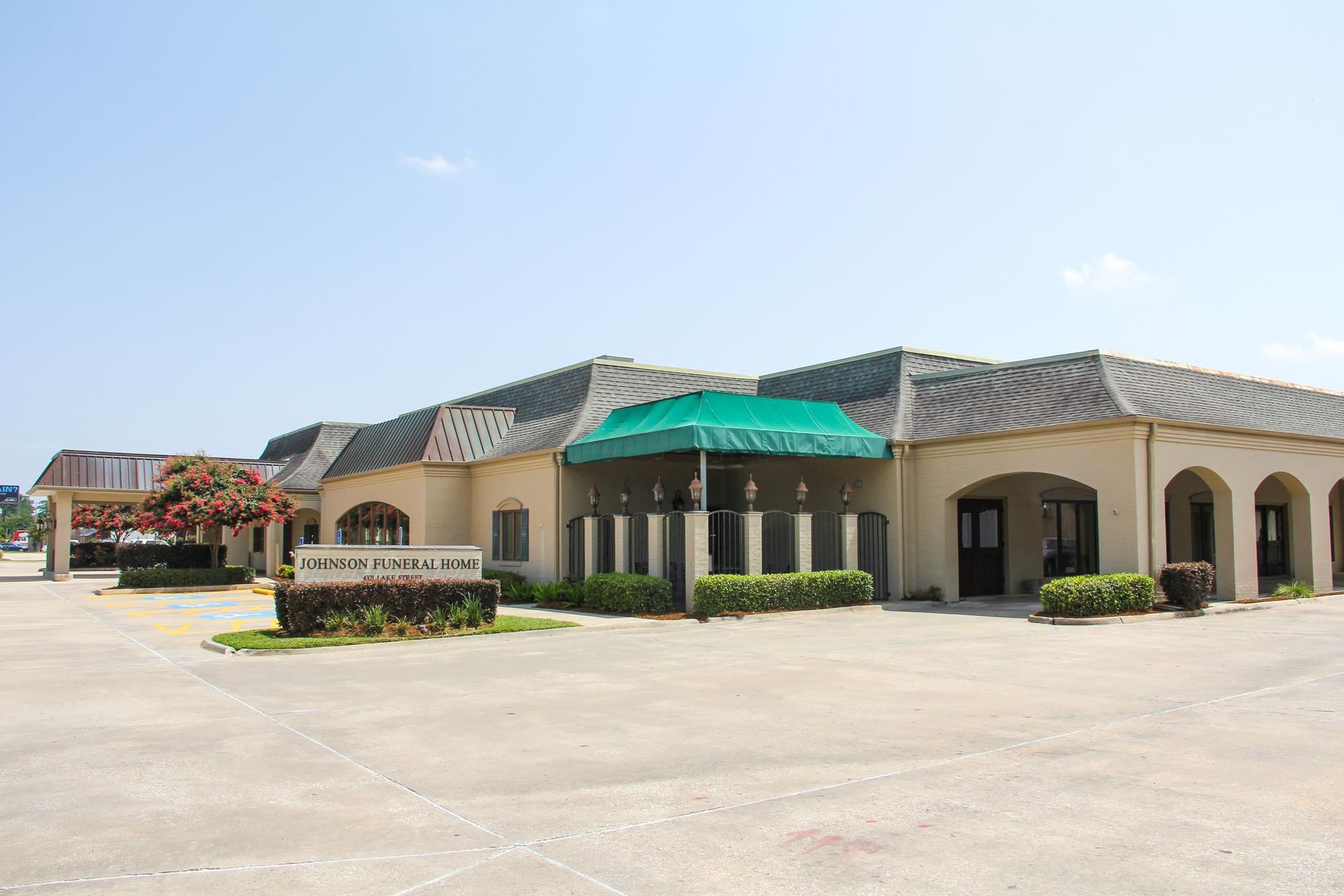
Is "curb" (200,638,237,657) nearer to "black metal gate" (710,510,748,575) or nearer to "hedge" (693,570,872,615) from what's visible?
"hedge" (693,570,872,615)

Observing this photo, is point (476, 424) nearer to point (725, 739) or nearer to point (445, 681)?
point (445, 681)

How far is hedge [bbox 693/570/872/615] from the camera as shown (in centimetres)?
2044

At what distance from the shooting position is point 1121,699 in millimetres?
10680

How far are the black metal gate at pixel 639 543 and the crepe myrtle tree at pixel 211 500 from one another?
698 inches

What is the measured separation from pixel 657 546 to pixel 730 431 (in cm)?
286

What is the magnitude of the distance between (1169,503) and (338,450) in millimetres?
29874

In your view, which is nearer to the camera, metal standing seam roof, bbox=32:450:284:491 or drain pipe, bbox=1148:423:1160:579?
drain pipe, bbox=1148:423:1160:579

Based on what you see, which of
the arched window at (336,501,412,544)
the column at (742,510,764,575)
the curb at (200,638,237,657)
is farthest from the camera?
the arched window at (336,501,412,544)

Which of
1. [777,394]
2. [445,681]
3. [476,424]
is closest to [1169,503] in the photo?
[777,394]

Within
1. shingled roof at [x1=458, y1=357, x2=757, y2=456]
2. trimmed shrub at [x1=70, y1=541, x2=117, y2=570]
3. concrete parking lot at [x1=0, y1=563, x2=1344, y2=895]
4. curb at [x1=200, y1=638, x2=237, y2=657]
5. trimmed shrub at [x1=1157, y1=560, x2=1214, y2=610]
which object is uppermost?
shingled roof at [x1=458, y1=357, x2=757, y2=456]

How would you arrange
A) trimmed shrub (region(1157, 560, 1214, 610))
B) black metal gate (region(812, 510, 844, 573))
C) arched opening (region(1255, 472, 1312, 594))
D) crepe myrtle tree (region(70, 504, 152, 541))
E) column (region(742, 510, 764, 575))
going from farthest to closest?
crepe myrtle tree (region(70, 504, 152, 541))
arched opening (region(1255, 472, 1312, 594))
black metal gate (region(812, 510, 844, 573))
column (region(742, 510, 764, 575))
trimmed shrub (region(1157, 560, 1214, 610))

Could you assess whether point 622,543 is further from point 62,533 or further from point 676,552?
point 62,533

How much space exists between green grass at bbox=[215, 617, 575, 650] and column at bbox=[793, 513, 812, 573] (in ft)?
18.3

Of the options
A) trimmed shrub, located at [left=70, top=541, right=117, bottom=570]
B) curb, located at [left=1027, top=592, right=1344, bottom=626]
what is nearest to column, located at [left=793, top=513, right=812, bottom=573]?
curb, located at [left=1027, top=592, right=1344, bottom=626]
